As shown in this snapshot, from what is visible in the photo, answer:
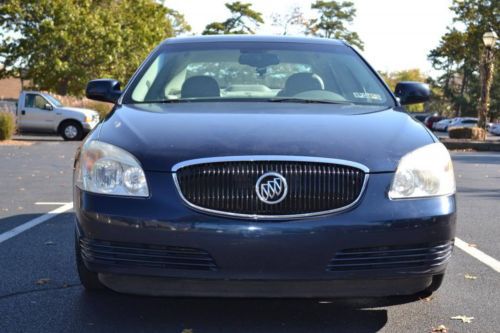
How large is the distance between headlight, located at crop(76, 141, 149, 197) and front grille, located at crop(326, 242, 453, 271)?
0.94m

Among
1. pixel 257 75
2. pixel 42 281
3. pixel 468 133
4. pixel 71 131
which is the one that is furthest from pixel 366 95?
pixel 468 133

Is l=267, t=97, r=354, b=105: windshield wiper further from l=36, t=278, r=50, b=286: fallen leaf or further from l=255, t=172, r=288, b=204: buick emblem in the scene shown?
l=36, t=278, r=50, b=286: fallen leaf

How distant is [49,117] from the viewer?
24.8 m

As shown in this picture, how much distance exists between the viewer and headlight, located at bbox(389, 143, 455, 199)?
3.49m

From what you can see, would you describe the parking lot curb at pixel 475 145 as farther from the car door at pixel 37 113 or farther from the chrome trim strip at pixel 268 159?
the chrome trim strip at pixel 268 159

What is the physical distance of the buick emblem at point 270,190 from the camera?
335 cm

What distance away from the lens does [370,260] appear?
3.38 metres

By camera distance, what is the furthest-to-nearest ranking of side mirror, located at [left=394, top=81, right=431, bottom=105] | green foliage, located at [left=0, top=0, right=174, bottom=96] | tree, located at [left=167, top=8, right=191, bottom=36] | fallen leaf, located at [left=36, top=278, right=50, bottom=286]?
tree, located at [left=167, top=8, right=191, bottom=36], green foliage, located at [left=0, top=0, right=174, bottom=96], side mirror, located at [left=394, top=81, right=431, bottom=105], fallen leaf, located at [left=36, top=278, right=50, bottom=286]

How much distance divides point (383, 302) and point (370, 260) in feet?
3.07

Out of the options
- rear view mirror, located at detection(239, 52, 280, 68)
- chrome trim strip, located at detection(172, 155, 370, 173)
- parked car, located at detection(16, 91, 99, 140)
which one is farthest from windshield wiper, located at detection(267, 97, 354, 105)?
parked car, located at detection(16, 91, 99, 140)

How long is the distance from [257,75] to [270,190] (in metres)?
2.01

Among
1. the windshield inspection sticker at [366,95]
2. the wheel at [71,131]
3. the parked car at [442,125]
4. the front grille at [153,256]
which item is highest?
the windshield inspection sticker at [366,95]

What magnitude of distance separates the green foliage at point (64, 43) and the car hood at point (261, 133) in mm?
29778

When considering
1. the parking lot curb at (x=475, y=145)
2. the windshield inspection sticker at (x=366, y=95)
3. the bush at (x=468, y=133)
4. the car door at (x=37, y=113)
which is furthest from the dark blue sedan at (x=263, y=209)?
the bush at (x=468, y=133)
